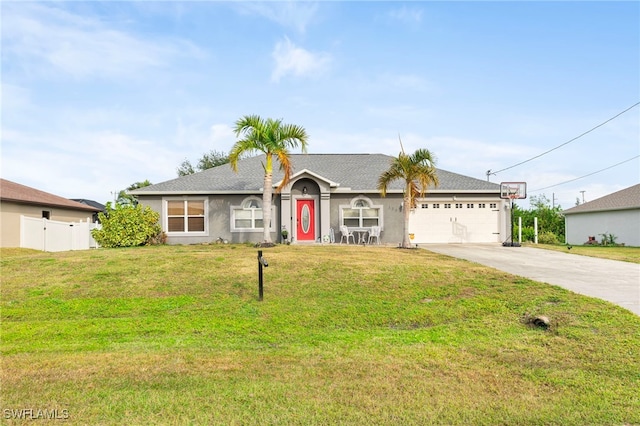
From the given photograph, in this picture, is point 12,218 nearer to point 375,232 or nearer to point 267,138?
point 267,138

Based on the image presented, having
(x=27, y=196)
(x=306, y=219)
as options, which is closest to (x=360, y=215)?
(x=306, y=219)

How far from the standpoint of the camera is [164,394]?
12.3 ft

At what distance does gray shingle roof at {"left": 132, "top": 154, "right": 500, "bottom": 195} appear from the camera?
18641 mm

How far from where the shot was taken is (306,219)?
18.5 metres

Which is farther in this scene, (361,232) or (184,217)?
(361,232)

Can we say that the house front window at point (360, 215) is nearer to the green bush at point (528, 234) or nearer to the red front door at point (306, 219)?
the red front door at point (306, 219)

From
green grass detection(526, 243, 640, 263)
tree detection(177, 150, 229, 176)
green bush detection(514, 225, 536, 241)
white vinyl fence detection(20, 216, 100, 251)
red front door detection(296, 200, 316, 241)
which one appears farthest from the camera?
tree detection(177, 150, 229, 176)

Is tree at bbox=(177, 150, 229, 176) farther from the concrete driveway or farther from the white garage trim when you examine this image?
the concrete driveway

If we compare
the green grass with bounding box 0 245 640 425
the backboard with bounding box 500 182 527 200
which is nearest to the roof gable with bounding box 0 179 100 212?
the green grass with bounding box 0 245 640 425

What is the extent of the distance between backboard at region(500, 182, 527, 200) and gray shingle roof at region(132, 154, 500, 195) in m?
0.39

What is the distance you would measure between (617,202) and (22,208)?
1432 inches

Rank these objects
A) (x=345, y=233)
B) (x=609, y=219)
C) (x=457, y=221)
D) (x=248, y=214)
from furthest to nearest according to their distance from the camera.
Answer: (x=609, y=219), (x=457, y=221), (x=248, y=214), (x=345, y=233)

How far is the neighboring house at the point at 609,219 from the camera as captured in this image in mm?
23234

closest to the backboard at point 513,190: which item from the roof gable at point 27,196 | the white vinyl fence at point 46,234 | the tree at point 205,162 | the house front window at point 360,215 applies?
the house front window at point 360,215
